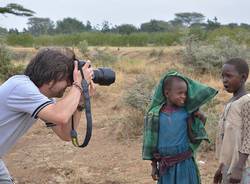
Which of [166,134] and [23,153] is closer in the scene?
[166,134]

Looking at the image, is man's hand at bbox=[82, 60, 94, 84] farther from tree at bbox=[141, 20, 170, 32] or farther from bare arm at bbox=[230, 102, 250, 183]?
tree at bbox=[141, 20, 170, 32]

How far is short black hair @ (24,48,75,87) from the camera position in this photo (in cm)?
262

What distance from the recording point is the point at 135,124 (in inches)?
275

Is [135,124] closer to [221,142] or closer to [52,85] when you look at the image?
[221,142]

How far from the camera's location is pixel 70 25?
4888cm

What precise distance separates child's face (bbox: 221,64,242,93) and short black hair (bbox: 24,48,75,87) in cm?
115

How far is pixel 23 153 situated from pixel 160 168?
3.39m

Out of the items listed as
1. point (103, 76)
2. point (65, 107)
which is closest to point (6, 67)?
point (103, 76)

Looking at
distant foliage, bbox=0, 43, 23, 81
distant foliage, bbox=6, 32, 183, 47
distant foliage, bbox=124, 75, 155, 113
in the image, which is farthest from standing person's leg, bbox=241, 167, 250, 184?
distant foliage, bbox=6, 32, 183, 47

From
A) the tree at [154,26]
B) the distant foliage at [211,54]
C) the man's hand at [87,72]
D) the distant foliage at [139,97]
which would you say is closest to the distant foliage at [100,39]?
the tree at [154,26]

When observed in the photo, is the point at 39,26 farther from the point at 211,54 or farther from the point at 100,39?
the point at 211,54

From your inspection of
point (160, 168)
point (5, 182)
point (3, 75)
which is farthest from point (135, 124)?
point (3, 75)

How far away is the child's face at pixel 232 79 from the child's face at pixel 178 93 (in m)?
0.34

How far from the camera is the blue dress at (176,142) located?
3641mm
